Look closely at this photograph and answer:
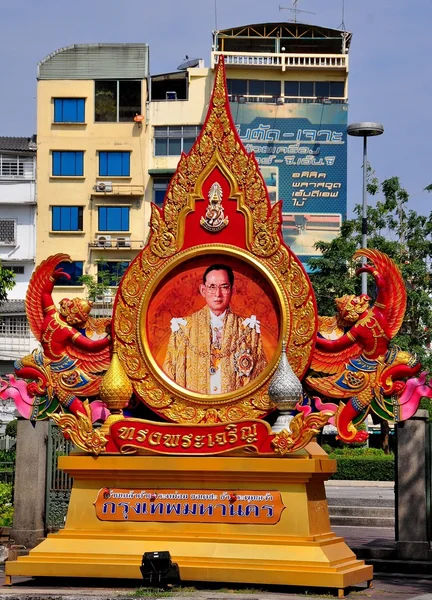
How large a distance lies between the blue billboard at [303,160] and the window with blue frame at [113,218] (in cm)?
624

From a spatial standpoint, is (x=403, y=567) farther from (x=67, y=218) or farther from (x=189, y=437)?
(x=67, y=218)

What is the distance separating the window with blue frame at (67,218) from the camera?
176ft

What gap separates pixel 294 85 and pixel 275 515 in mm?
41287

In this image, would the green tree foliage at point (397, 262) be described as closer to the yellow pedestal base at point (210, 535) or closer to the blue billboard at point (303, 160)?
the blue billboard at point (303, 160)

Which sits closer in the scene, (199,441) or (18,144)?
(199,441)

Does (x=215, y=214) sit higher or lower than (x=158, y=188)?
lower

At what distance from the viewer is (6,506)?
21.5 metres

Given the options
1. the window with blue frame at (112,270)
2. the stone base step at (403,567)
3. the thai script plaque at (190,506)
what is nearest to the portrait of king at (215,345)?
the thai script plaque at (190,506)

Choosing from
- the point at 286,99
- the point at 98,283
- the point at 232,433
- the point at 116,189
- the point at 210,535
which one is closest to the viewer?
the point at 210,535

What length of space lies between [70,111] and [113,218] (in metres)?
5.10

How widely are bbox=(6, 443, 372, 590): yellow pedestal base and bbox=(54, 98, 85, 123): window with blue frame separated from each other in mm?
38640

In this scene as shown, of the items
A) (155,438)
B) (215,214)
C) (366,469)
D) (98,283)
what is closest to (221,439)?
(155,438)

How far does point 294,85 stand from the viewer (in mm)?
54688

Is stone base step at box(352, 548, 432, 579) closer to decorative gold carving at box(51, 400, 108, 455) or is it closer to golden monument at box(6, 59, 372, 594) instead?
golden monument at box(6, 59, 372, 594)
